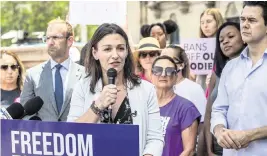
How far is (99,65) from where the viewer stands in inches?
164

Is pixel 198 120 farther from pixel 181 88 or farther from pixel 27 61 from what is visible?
pixel 27 61

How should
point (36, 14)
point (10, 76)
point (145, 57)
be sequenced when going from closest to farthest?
point (145, 57), point (10, 76), point (36, 14)

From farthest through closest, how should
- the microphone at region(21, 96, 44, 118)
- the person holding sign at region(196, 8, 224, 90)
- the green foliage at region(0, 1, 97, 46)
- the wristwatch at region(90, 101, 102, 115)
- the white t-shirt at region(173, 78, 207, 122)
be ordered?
the green foliage at region(0, 1, 97, 46) < the person holding sign at region(196, 8, 224, 90) < the white t-shirt at region(173, 78, 207, 122) < the microphone at region(21, 96, 44, 118) < the wristwatch at region(90, 101, 102, 115)

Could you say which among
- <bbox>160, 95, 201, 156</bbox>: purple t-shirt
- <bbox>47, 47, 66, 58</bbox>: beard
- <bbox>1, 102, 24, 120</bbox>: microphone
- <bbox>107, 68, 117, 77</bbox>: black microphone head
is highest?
<bbox>47, 47, 66, 58</bbox>: beard

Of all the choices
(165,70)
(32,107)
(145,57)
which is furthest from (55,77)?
(145,57)

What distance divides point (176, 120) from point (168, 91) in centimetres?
29

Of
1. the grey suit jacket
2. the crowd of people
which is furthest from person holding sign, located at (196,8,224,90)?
the grey suit jacket

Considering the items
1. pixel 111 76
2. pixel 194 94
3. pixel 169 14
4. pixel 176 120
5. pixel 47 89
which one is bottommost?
pixel 176 120

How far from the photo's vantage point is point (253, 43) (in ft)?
14.3

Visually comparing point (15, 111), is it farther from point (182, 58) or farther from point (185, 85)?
point (182, 58)

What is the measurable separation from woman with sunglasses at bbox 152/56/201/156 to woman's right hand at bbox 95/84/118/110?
1563mm

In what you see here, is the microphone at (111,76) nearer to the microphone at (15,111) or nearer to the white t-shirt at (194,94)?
the microphone at (15,111)

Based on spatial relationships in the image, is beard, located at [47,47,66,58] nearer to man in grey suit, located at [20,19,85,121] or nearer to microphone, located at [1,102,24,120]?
man in grey suit, located at [20,19,85,121]

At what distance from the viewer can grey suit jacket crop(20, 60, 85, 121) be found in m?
5.10
